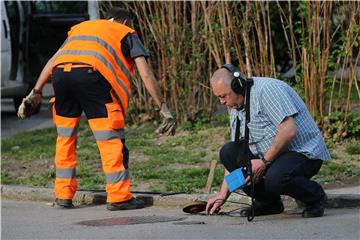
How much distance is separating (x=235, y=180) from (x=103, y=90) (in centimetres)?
135

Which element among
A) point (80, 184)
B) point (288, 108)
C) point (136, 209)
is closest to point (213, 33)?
point (80, 184)

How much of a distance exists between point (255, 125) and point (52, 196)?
2.30 metres

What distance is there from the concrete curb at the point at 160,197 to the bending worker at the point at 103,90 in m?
0.25

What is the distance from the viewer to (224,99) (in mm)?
6992

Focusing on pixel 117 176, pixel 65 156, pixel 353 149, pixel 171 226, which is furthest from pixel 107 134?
pixel 353 149

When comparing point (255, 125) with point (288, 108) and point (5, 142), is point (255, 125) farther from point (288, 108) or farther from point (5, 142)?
point (5, 142)

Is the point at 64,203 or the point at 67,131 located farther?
Result: the point at 64,203

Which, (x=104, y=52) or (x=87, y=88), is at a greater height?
(x=104, y=52)

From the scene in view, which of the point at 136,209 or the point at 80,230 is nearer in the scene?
the point at 80,230

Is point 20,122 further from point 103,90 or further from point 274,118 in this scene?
point 274,118

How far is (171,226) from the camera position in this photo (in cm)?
702

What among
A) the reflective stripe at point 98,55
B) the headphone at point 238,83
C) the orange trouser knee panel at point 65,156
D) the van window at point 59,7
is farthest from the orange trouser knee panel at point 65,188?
the van window at point 59,7

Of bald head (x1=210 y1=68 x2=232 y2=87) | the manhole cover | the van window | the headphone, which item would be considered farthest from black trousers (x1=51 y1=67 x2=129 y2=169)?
the van window

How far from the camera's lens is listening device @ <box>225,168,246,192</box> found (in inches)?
278
